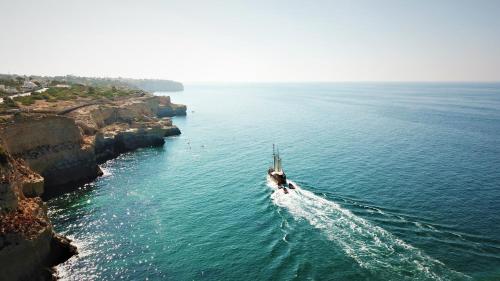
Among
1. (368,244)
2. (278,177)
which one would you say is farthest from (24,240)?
Result: (278,177)

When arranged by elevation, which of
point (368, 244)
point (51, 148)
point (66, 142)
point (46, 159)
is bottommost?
point (368, 244)

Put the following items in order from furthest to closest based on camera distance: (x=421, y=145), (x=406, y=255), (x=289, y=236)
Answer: (x=421, y=145), (x=289, y=236), (x=406, y=255)

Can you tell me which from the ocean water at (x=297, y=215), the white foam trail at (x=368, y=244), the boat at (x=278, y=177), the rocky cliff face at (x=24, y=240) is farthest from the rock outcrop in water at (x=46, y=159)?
the boat at (x=278, y=177)

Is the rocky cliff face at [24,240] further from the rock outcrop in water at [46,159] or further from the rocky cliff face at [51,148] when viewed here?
the rocky cliff face at [51,148]

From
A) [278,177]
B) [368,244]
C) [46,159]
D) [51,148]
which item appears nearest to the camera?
[368,244]

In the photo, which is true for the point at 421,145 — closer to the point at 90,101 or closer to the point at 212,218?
the point at 212,218

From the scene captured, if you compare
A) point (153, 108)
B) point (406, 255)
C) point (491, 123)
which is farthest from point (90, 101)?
point (491, 123)

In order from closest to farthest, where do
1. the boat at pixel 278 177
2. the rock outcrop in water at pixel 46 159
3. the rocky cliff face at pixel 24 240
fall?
the rocky cliff face at pixel 24 240 < the rock outcrop in water at pixel 46 159 < the boat at pixel 278 177

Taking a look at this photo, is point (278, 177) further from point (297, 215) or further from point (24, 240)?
point (24, 240)
